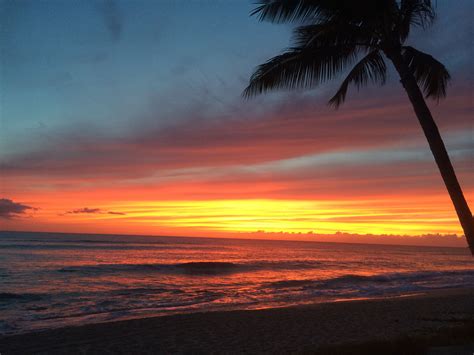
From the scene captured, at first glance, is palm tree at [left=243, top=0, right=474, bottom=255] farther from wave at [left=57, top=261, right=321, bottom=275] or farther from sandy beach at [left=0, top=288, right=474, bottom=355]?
wave at [left=57, top=261, right=321, bottom=275]

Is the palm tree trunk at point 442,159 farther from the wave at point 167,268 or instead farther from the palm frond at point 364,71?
the wave at point 167,268

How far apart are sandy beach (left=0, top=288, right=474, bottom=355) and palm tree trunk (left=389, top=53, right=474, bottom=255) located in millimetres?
2269

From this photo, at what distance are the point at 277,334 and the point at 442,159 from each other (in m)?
6.68

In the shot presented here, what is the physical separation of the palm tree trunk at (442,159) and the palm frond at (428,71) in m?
1.21

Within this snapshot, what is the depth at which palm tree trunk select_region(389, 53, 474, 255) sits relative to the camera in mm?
6223

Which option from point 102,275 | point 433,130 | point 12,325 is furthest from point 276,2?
point 102,275

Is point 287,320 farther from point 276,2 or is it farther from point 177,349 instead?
point 276,2

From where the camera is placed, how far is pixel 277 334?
1076 centimetres

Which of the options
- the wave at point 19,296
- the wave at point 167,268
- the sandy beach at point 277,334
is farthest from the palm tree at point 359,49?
the wave at point 167,268

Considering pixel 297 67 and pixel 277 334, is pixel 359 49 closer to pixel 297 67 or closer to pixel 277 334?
pixel 297 67

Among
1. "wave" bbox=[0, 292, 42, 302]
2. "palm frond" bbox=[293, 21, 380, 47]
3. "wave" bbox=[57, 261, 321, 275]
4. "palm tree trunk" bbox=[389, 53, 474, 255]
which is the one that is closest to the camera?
"palm tree trunk" bbox=[389, 53, 474, 255]

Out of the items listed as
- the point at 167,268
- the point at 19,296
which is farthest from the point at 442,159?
the point at 167,268

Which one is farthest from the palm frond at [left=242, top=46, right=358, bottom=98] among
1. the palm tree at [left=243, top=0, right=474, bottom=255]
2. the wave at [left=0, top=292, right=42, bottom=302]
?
the wave at [left=0, top=292, right=42, bottom=302]

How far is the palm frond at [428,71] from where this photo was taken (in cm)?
758
